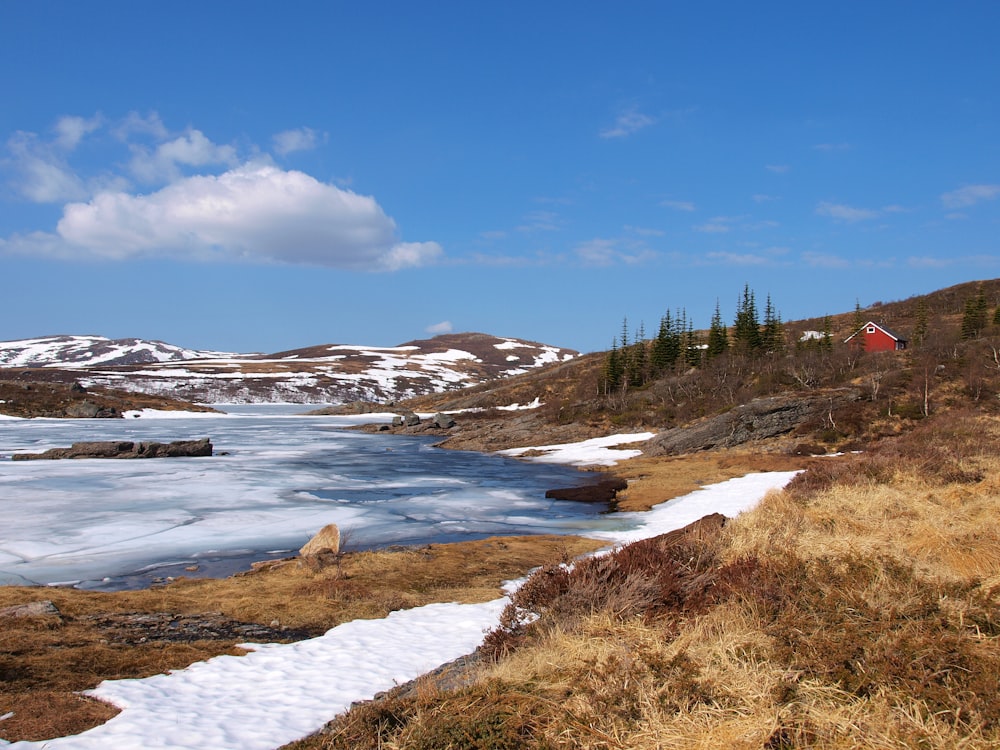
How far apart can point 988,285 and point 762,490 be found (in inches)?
3372

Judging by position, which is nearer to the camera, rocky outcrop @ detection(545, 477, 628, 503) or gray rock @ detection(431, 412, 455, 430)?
rocky outcrop @ detection(545, 477, 628, 503)

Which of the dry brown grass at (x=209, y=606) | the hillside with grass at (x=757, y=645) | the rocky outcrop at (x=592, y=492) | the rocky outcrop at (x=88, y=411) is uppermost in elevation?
the rocky outcrop at (x=88, y=411)

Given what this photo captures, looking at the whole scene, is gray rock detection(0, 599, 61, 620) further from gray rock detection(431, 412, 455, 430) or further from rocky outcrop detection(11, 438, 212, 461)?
gray rock detection(431, 412, 455, 430)

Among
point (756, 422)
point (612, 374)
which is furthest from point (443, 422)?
point (756, 422)

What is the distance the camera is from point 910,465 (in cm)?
1564

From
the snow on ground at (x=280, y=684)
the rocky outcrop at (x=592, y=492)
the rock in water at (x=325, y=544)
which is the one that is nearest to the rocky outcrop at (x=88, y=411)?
the rocky outcrop at (x=592, y=492)

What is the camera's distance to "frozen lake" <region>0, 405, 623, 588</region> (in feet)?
48.2

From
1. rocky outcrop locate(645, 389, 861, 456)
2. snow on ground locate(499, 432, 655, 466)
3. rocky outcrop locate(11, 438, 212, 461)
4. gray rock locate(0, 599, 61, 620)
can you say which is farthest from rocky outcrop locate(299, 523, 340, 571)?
rocky outcrop locate(11, 438, 212, 461)

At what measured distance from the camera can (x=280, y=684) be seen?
259 inches

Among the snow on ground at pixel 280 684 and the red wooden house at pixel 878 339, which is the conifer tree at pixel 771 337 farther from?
the snow on ground at pixel 280 684

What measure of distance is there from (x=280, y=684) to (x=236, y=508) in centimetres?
1634

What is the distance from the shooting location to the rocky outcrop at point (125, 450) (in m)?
36.1

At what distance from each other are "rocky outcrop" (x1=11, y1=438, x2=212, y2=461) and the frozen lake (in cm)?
156

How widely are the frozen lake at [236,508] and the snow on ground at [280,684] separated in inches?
255
